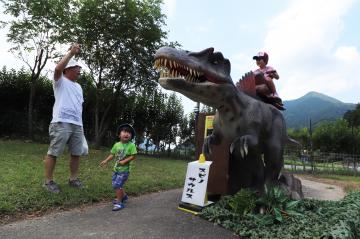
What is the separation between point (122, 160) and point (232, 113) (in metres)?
1.62

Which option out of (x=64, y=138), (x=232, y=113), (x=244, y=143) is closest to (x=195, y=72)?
(x=232, y=113)

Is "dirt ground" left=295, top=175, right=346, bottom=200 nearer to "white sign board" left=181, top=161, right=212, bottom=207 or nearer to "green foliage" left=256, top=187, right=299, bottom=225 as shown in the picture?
"green foliage" left=256, top=187, right=299, bottom=225

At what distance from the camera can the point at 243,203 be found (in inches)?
191

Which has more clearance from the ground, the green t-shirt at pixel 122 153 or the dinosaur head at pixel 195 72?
the dinosaur head at pixel 195 72

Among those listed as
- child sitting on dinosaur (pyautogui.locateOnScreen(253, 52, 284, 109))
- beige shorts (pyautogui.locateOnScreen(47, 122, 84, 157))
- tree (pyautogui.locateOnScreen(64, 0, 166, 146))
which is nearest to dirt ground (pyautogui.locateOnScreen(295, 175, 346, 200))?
child sitting on dinosaur (pyautogui.locateOnScreen(253, 52, 284, 109))

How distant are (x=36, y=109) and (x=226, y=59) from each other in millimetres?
19641

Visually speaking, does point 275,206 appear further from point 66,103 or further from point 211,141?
point 66,103

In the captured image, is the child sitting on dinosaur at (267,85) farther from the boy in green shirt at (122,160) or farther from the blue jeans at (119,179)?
the blue jeans at (119,179)

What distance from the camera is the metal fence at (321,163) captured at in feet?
68.6

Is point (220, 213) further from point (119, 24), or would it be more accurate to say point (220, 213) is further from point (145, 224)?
point (119, 24)

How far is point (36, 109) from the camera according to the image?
22.5 metres

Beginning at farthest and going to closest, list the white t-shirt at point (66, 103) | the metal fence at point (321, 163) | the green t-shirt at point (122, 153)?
the metal fence at point (321, 163), the white t-shirt at point (66, 103), the green t-shirt at point (122, 153)

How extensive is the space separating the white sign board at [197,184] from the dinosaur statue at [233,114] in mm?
234

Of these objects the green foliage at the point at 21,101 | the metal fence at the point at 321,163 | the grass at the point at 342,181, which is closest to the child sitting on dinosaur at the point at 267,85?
the grass at the point at 342,181
